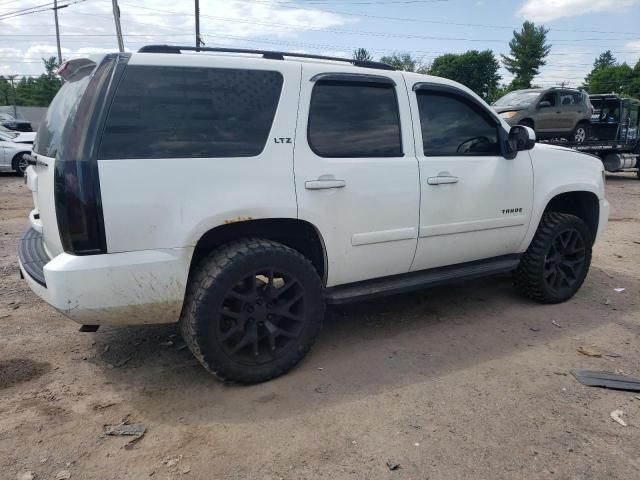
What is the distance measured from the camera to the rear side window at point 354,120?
10.5 feet

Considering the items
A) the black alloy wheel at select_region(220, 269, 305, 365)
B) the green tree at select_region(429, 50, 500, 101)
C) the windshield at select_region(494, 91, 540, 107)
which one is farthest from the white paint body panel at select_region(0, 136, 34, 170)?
the green tree at select_region(429, 50, 500, 101)

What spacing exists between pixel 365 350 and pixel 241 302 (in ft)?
3.71

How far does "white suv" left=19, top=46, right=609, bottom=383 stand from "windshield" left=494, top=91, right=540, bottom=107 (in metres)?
11.6

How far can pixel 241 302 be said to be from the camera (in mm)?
2967

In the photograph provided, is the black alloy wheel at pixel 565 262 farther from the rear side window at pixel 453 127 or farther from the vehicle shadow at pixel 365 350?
the rear side window at pixel 453 127

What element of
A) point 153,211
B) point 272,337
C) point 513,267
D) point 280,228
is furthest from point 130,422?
point 513,267

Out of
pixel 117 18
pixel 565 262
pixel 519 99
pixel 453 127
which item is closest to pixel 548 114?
pixel 519 99

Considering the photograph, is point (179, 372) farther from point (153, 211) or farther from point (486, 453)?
point (486, 453)

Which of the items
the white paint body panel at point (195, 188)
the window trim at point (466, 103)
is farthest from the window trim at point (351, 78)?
Answer: the window trim at point (466, 103)

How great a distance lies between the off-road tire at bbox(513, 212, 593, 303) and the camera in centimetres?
438

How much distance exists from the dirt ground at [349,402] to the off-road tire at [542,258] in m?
0.17

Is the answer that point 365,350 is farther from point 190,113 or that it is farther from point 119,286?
point 190,113

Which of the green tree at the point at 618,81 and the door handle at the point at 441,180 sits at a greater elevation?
the green tree at the point at 618,81

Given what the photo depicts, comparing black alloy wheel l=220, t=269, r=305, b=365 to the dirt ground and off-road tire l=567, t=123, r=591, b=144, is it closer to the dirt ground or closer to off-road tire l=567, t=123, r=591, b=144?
the dirt ground
